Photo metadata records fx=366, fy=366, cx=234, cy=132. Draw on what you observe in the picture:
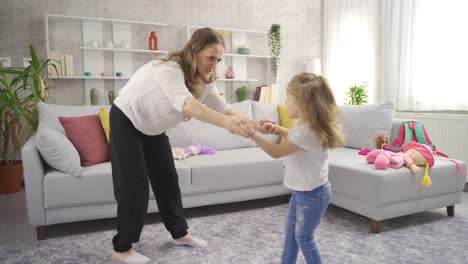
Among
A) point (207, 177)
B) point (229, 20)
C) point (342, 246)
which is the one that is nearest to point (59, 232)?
point (207, 177)

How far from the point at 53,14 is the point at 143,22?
3.32ft

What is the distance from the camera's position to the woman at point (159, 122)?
60.3 inches

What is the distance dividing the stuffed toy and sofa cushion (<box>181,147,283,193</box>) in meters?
0.73

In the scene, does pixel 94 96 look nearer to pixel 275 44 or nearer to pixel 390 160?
pixel 275 44

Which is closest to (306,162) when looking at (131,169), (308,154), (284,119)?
(308,154)

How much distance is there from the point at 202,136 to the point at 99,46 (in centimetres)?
218

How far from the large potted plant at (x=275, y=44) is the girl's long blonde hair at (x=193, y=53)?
3751mm

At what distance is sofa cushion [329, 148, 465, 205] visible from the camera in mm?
2307

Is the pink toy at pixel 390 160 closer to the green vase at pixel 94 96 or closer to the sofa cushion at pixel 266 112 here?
the sofa cushion at pixel 266 112

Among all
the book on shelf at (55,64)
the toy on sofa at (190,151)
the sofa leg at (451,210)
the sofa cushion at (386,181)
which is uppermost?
the book on shelf at (55,64)

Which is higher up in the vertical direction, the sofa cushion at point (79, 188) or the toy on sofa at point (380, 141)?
the toy on sofa at point (380, 141)

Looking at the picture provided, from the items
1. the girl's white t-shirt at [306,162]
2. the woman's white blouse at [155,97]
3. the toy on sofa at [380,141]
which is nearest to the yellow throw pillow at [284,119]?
the toy on sofa at [380,141]

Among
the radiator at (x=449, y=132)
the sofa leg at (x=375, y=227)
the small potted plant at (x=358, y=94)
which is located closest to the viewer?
the sofa leg at (x=375, y=227)

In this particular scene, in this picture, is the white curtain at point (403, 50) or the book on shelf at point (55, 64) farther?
the book on shelf at point (55, 64)
